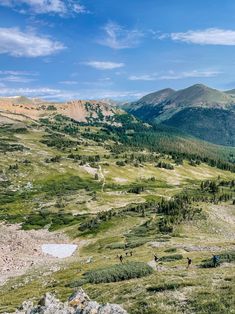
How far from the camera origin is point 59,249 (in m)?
118

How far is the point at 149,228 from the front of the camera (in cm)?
12056

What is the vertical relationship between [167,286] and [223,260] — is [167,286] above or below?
above

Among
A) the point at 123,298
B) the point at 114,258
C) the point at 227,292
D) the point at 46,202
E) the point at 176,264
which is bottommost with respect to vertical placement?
the point at 46,202

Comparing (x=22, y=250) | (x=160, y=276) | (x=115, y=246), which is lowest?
(x=22, y=250)

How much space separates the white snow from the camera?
366 feet

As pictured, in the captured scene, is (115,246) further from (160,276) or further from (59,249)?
(160,276)

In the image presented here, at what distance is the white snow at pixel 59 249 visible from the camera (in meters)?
112

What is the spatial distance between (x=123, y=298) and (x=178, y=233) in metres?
67.5

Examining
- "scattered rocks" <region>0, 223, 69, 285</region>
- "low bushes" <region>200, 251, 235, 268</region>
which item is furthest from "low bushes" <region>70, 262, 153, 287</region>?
"scattered rocks" <region>0, 223, 69, 285</region>

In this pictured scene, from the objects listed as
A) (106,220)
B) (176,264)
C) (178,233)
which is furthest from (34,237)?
(176,264)

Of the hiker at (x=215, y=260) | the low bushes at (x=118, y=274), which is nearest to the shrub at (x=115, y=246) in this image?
the low bushes at (x=118, y=274)

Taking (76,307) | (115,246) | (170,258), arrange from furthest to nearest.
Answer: (115,246) < (170,258) < (76,307)

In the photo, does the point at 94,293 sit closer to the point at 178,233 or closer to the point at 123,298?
the point at 123,298

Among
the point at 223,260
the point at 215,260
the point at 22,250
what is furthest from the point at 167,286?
the point at 22,250
